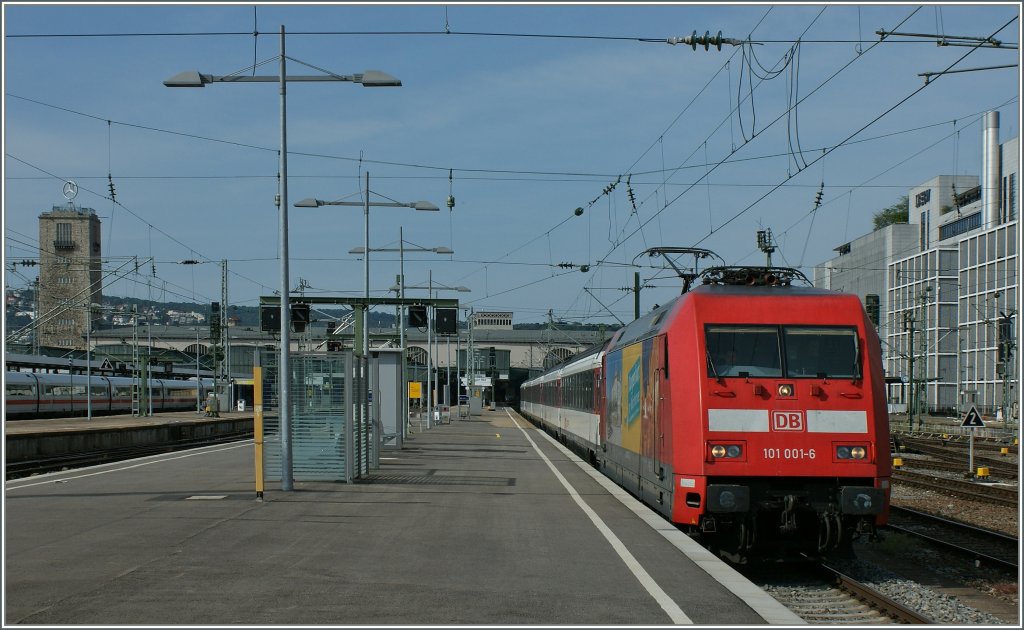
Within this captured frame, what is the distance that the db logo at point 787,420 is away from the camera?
12461mm

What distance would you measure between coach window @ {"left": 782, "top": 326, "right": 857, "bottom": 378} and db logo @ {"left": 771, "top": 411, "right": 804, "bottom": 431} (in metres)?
0.49

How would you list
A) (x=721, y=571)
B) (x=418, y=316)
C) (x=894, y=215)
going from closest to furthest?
(x=721, y=571), (x=418, y=316), (x=894, y=215)

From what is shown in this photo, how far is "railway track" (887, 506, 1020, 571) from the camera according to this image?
15.6 meters

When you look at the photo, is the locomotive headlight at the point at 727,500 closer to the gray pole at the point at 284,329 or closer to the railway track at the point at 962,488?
the gray pole at the point at 284,329

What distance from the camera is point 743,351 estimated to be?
508 inches

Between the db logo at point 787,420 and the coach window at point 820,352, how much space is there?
49 centimetres

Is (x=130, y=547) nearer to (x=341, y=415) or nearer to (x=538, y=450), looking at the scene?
(x=341, y=415)

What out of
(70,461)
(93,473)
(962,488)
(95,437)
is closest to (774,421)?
(93,473)

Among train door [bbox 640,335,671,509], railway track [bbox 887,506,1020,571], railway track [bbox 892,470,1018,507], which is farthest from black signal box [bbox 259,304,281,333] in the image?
railway track [bbox 892,470,1018,507]

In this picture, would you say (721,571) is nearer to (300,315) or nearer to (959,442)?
(300,315)

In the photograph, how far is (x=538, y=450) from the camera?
34719 mm

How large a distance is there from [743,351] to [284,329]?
29.5 ft

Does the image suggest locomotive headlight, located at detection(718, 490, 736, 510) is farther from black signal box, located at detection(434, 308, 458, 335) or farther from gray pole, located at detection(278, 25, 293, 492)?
black signal box, located at detection(434, 308, 458, 335)

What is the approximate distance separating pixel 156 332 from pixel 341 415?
10092 cm
